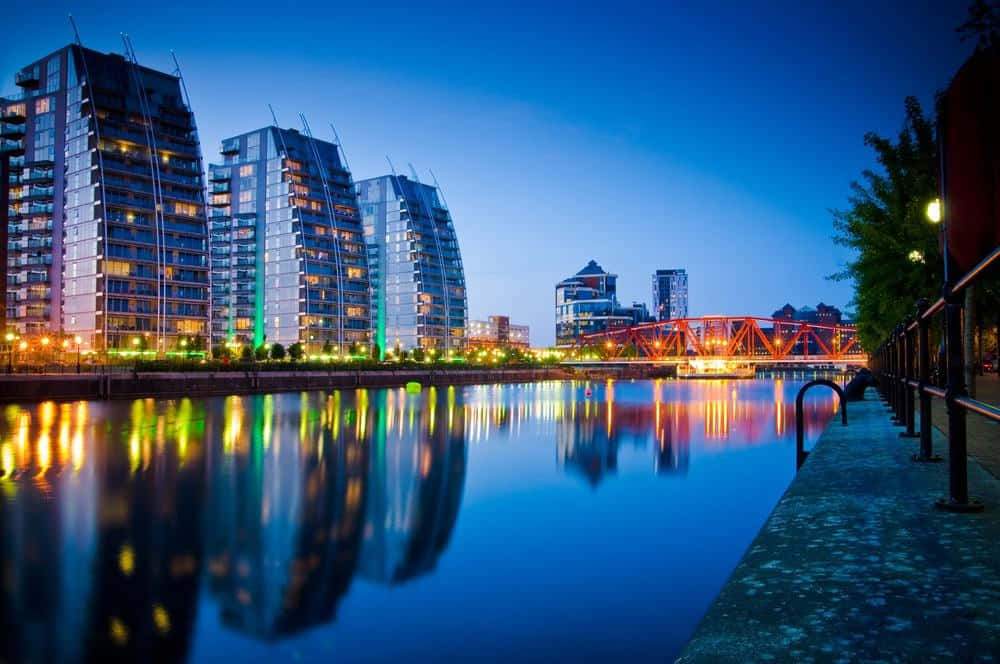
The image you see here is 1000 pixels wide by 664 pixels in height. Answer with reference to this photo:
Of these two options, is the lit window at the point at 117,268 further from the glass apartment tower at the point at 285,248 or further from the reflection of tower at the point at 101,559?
the reflection of tower at the point at 101,559

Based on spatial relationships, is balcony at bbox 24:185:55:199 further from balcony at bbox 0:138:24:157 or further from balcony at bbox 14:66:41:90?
balcony at bbox 14:66:41:90

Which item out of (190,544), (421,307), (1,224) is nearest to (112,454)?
(190,544)

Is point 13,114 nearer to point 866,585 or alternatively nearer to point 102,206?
point 102,206

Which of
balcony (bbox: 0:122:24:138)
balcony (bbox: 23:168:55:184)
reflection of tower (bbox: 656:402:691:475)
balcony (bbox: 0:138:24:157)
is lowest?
reflection of tower (bbox: 656:402:691:475)

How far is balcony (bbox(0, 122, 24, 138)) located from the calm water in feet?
325

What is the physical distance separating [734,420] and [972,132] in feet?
132

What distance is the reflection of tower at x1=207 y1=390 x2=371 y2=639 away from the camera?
8.73m

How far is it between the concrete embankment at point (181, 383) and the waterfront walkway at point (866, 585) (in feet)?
195

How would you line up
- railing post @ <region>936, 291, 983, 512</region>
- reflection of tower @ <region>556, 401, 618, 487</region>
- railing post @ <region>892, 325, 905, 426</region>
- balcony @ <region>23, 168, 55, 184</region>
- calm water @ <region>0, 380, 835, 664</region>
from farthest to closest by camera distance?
balcony @ <region>23, 168, 55, 184</region>
reflection of tower @ <region>556, 401, 618, 487</region>
railing post @ <region>892, 325, 905, 426</region>
calm water @ <region>0, 380, 835, 664</region>
railing post @ <region>936, 291, 983, 512</region>

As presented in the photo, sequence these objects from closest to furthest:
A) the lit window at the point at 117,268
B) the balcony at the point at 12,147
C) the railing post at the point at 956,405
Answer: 1. the railing post at the point at 956,405
2. the lit window at the point at 117,268
3. the balcony at the point at 12,147

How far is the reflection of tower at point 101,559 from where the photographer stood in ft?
24.5


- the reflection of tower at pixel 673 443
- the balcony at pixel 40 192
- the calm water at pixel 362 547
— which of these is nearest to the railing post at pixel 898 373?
the calm water at pixel 362 547

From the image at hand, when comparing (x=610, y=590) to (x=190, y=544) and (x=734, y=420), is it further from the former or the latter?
(x=734, y=420)

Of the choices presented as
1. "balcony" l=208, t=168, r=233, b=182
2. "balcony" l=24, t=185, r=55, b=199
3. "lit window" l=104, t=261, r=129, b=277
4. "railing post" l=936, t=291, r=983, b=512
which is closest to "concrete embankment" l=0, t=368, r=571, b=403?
"lit window" l=104, t=261, r=129, b=277
